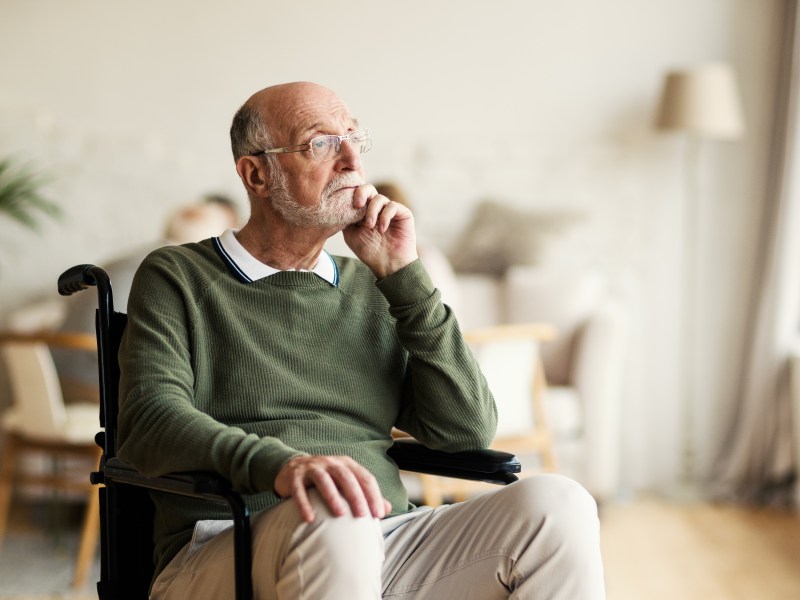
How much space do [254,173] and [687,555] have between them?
2.30 metres

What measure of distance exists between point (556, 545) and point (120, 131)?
360cm

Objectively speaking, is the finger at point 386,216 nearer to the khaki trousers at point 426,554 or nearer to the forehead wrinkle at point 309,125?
the forehead wrinkle at point 309,125

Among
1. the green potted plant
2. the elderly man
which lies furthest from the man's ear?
the green potted plant

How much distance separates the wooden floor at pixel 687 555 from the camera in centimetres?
310

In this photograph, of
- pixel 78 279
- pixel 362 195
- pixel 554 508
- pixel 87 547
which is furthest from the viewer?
pixel 87 547

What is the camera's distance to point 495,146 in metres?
4.64

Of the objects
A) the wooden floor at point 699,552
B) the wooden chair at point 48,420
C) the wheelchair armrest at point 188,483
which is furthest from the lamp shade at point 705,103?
the wheelchair armrest at point 188,483

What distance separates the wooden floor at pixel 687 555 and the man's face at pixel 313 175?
1.74 metres

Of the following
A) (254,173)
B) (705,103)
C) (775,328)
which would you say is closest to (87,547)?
(254,173)

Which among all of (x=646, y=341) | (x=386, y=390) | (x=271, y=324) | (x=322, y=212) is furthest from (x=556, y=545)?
(x=646, y=341)

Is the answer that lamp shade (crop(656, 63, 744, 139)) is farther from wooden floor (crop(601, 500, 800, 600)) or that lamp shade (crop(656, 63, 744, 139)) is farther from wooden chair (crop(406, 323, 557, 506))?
wooden floor (crop(601, 500, 800, 600))

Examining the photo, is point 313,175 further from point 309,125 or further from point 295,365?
point 295,365

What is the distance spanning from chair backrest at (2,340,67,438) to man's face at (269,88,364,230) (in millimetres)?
1584

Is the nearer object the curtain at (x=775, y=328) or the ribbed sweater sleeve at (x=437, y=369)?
the ribbed sweater sleeve at (x=437, y=369)
